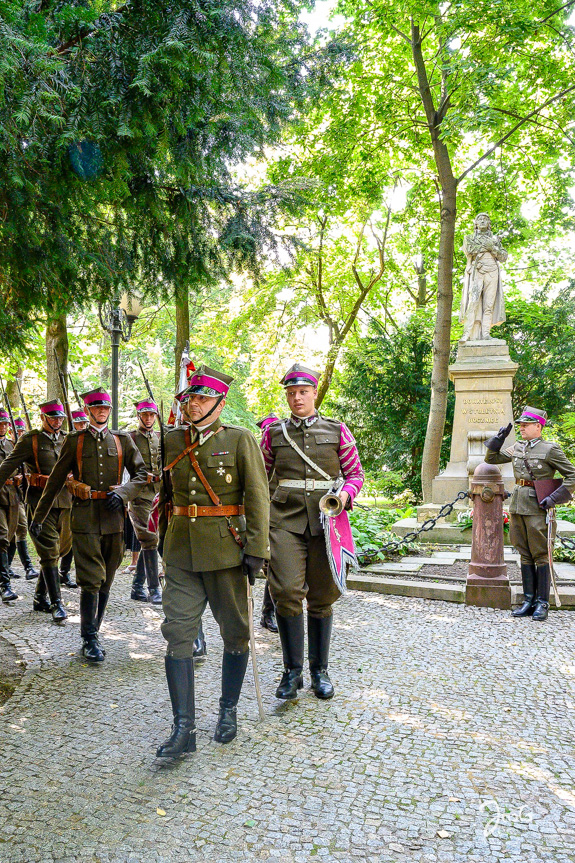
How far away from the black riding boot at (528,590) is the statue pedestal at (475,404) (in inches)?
267

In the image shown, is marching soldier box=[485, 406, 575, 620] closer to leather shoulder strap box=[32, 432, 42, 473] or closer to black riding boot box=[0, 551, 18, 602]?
leather shoulder strap box=[32, 432, 42, 473]

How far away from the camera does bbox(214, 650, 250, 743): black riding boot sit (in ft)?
13.3

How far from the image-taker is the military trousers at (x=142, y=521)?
8.11 m

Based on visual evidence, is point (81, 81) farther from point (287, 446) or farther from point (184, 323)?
point (184, 323)

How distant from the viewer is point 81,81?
3908mm

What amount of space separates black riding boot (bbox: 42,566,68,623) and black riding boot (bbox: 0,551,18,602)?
3.45 feet

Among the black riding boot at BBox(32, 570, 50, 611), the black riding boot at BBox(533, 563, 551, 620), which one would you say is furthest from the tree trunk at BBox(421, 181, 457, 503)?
the black riding boot at BBox(32, 570, 50, 611)

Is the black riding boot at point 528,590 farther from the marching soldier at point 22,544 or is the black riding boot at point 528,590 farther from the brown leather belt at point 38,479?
the marching soldier at point 22,544

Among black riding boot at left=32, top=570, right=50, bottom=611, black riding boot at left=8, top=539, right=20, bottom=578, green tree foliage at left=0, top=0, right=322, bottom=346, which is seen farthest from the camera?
black riding boot at left=8, top=539, right=20, bottom=578

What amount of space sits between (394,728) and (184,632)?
4.56ft

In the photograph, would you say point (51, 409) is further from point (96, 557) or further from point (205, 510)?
point (205, 510)

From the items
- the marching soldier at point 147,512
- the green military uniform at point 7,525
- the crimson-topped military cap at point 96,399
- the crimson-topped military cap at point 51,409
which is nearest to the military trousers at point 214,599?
the crimson-topped military cap at point 96,399

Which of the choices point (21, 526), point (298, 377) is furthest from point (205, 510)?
point (21, 526)

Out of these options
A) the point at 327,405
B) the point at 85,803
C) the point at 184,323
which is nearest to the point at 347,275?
the point at 327,405
